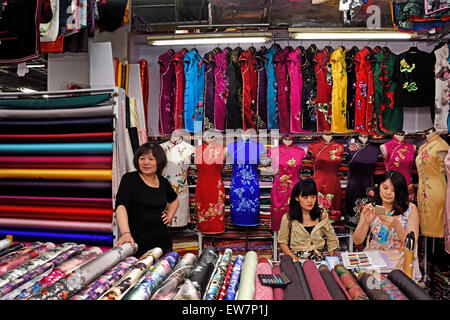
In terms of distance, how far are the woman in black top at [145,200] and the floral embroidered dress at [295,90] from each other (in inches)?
88.6

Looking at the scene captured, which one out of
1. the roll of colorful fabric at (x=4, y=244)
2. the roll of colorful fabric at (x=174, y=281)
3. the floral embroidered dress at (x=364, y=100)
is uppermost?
the floral embroidered dress at (x=364, y=100)

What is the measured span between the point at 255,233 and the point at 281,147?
109 centimetres

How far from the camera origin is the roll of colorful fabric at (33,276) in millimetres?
981

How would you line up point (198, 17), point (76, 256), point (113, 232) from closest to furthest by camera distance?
point (76, 256), point (113, 232), point (198, 17)

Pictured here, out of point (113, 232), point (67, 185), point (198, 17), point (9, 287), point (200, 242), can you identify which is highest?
point (198, 17)

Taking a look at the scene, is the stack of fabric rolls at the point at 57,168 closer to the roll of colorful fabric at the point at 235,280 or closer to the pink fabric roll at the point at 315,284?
the roll of colorful fabric at the point at 235,280

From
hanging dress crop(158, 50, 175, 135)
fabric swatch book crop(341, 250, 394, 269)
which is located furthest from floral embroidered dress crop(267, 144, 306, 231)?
fabric swatch book crop(341, 250, 394, 269)

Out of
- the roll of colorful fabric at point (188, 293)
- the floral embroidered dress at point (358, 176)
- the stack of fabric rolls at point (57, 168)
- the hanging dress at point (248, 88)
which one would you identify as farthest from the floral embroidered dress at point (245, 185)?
the roll of colorful fabric at point (188, 293)

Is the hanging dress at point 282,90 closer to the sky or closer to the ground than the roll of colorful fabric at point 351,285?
closer to the sky

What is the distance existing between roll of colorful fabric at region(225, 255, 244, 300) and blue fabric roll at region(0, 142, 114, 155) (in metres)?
1.65

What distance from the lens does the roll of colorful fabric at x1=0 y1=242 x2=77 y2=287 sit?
1.06m

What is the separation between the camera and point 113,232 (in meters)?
2.64
